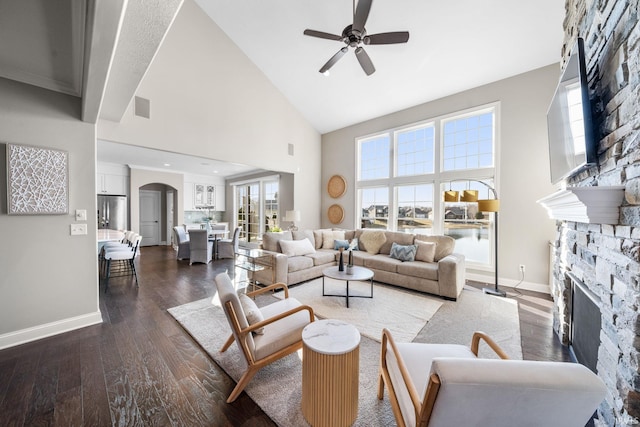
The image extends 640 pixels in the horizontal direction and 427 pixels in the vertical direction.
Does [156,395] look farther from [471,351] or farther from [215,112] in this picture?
[215,112]

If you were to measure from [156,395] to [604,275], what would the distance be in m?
3.01

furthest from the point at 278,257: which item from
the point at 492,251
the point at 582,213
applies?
the point at 492,251

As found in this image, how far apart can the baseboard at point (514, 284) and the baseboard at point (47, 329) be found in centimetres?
572

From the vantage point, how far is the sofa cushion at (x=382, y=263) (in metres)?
4.06

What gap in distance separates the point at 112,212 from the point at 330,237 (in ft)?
20.7

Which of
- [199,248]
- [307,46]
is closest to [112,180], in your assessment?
[199,248]

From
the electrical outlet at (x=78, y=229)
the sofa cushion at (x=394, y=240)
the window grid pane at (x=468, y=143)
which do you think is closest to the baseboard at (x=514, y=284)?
the sofa cushion at (x=394, y=240)

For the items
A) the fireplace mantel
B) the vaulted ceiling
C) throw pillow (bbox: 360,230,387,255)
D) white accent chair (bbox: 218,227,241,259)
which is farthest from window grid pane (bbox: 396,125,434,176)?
white accent chair (bbox: 218,227,241,259)

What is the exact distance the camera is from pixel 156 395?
168cm

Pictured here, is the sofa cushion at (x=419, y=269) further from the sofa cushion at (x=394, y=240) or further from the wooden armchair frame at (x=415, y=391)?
the wooden armchair frame at (x=415, y=391)

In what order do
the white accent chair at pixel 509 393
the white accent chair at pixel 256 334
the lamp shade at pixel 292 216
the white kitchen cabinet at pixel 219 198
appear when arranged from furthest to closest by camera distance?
the white kitchen cabinet at pixel 219 198 < the lamp shade at pixel 292 216 < the white accent chair at pixel 256 334 < the white accent chair at pixel 509 393

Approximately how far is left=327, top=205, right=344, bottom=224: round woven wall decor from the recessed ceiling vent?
4.39 metres

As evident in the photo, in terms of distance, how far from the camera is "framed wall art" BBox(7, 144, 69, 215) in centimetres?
225

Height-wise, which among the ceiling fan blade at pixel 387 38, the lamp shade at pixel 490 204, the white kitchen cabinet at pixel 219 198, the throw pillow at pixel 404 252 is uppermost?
the ceiling fan blade at pixel 387 38
